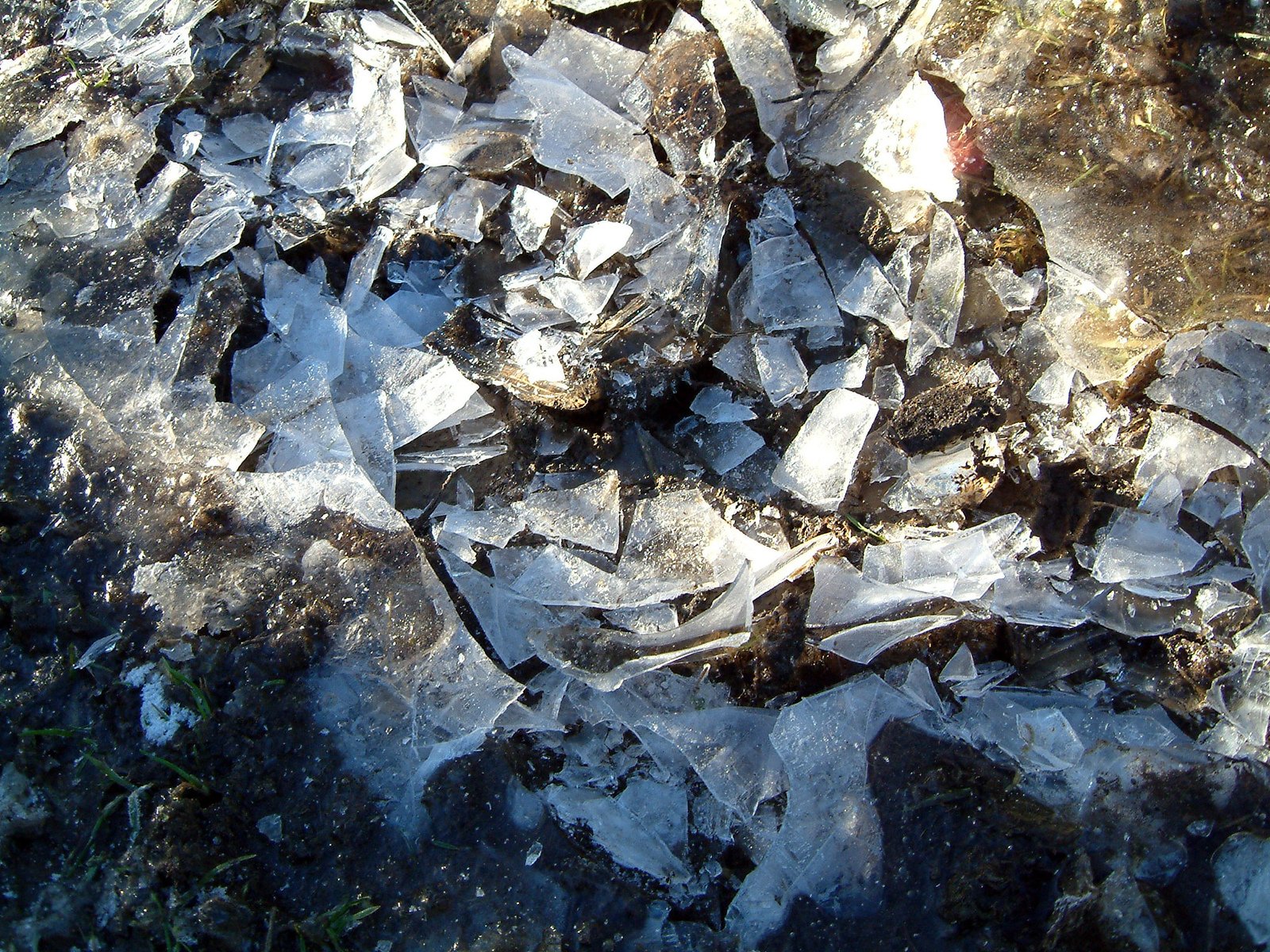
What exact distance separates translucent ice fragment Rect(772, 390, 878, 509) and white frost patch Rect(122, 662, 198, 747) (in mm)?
1492

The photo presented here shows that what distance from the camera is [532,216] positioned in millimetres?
2246

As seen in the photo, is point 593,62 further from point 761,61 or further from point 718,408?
point 718,408

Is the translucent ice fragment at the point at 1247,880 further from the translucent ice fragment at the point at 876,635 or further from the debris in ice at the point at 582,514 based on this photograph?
the debris in ice at the point at 582,514

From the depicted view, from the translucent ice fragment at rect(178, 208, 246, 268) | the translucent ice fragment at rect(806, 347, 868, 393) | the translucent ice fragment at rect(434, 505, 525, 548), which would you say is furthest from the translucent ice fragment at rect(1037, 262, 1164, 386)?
the translucent ice fragment at rect(178, 208, 246, 268)

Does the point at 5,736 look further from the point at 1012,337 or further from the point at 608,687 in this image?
the point at 1012,337

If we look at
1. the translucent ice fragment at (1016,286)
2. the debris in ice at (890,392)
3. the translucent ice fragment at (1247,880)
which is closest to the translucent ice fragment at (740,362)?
the debris in ice at (890,392)

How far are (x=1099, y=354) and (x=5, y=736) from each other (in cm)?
273

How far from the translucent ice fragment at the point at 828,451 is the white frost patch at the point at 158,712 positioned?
1.49 m

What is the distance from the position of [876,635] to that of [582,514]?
754 millimetres

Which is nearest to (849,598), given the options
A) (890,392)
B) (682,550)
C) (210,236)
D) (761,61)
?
(682,550)

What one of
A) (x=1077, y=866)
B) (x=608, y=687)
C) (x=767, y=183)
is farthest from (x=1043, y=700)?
(x=767, y=183)

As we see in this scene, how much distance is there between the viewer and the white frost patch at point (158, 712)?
1.91 meters

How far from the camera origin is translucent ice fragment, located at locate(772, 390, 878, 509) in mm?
2062

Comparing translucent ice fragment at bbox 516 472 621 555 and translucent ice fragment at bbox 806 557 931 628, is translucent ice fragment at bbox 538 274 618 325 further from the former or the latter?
translucent ice fragment at bbox 806 557 931 628
